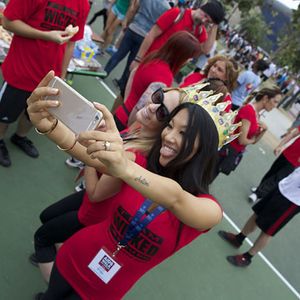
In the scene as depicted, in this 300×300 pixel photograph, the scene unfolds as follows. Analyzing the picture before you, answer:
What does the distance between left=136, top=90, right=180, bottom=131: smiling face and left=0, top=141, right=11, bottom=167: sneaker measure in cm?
184

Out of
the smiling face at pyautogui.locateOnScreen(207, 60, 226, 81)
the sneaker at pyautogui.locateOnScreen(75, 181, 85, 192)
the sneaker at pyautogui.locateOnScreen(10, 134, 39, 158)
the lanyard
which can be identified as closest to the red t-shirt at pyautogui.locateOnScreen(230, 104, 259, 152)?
the smiling face at pyautogui.locateOnScreen(207, 60, 226, 81)

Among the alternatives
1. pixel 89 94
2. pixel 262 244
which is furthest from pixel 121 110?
pixel 89 94

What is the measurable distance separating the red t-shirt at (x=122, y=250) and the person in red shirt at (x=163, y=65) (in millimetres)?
1184

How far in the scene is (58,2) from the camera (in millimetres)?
2471

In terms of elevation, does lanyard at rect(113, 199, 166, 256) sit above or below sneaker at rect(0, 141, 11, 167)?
above

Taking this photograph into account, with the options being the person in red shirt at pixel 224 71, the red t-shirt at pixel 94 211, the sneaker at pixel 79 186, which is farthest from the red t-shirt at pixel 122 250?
the person in red shirt at pixel 224 71

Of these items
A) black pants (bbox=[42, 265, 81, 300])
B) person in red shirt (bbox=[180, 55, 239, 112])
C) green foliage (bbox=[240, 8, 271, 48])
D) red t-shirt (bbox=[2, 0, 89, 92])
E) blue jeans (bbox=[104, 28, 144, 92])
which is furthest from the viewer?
green foliage (bbox=[240, 8, 271, 48])

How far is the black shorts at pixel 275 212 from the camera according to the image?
3.35 metres

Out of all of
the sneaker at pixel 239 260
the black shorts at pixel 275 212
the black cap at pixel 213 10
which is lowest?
the sneaker at pixel 239 260

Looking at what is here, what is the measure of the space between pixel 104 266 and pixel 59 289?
0.35 metres

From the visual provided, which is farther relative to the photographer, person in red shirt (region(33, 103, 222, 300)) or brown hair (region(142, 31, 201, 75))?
brown hair (region(142, 31, 201, 75))

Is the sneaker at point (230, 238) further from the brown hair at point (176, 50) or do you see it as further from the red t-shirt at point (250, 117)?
the brown hair at point (176, 50)

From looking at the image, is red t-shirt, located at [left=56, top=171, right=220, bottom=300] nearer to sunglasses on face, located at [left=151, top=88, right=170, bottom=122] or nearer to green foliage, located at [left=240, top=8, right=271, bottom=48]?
sunglasses on face, located at [left=151, top=88, right=170, bottom=122]

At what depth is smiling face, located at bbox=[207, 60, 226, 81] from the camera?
3.26 meters
